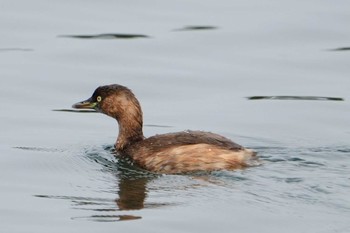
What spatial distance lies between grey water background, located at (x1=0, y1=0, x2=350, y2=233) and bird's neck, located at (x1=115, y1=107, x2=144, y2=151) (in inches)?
7.1

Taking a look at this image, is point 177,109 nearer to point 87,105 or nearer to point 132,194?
point 87,105

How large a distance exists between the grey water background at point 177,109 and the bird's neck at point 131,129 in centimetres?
18

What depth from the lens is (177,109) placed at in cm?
1320

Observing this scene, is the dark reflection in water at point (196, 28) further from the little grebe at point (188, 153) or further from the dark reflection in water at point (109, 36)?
the little grebe at point (188, 153)

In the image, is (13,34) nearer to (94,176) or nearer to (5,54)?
(5,54)

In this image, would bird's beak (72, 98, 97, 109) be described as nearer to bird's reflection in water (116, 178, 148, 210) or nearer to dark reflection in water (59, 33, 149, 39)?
bird's reflection in water (116, 178, 148, 210)

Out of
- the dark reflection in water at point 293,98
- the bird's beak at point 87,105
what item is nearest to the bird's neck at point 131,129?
the bird's beak at point 87,105

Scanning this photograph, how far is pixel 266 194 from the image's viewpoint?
33.0ft

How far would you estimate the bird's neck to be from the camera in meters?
11.9

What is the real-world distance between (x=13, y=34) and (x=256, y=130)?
4.56 meters

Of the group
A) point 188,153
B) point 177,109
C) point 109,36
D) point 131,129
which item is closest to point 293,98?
point 177,109

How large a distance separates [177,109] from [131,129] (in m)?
1.34

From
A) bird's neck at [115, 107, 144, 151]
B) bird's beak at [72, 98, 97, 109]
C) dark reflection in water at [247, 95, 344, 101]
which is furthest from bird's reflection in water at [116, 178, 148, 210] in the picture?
dark reflection in water at [247, 95, 344, 101]

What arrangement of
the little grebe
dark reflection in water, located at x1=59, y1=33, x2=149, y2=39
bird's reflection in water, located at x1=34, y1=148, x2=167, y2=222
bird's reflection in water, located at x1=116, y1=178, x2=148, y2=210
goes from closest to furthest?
bird's reflection in water, located at x1=34, y1=148, x2=167, y2=222
bird's reflection in water, located at x1=116, y1=178, x2=148, y2=210
the little grebe
dark reflection in water, located at x1=59, y1=33, x2=149, y2=39
